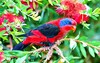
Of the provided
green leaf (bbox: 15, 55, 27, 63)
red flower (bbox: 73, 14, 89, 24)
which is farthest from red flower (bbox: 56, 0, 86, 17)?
green leaf (bbox: 15, 55, 27, 63)

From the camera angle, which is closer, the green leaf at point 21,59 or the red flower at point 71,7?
the green leaf at point 21,59

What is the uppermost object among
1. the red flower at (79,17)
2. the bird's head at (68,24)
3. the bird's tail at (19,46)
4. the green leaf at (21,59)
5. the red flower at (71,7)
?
the red flower at (71,7)

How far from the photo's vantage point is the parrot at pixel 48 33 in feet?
4.75

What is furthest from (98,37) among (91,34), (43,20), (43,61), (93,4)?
(43,61)

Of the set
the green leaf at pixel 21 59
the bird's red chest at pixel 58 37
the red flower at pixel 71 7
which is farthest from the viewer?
the bird's red chest at pixel 58 37

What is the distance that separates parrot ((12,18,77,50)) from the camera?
145 cm

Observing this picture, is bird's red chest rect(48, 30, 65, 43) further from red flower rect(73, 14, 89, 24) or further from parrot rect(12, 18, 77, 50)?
red flower rect(73, 14, 89, 24)

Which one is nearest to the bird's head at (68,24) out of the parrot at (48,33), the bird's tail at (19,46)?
the parrot at (48,33)

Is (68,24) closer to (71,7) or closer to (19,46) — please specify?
(71,7)

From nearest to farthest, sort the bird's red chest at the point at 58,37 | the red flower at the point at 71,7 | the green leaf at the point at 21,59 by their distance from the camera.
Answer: the green leaf at the point at 21,59 < the red flower at the point at 71,7 < the bird's red chest at the point at 58,37

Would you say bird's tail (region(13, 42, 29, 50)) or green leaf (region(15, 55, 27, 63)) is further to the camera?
bird's tail (region(13, 42, 29, 50))

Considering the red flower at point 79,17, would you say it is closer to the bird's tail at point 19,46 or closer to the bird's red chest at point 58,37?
the bird's red chest at point 58,37

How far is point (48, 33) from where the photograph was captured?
151cm

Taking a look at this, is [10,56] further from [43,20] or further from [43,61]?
[43,20]
